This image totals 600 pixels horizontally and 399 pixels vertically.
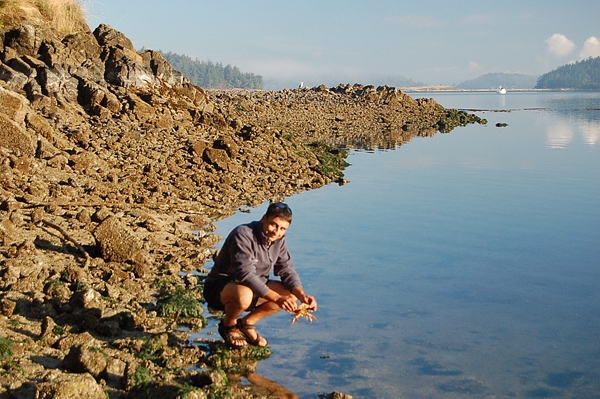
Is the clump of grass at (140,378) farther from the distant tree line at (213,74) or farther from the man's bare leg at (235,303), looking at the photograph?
the distant tree line at (213,74)

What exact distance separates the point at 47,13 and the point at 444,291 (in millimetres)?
12655

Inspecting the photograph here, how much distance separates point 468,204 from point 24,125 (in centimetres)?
772

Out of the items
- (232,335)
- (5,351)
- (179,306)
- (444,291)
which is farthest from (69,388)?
(444,291)

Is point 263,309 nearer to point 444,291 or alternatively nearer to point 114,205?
point 444,291

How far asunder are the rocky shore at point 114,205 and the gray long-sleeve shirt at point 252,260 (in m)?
0.63

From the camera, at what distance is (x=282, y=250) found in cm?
579

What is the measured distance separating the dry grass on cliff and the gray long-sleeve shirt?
36.1 ft

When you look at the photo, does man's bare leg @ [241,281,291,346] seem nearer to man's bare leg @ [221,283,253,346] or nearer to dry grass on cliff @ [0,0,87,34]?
man's bare leg @ [221,283,253,346]

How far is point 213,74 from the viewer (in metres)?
179

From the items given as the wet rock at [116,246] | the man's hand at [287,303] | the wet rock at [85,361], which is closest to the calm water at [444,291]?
the man's hand at [287,303]

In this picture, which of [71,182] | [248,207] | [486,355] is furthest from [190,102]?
[486,355]

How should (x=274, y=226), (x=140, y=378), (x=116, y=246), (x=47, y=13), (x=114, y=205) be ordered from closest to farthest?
(x=140, y=378) → (x=274, y=226) → (x=116, y=246) → (x=114, y=205) → (x=47, y=13)

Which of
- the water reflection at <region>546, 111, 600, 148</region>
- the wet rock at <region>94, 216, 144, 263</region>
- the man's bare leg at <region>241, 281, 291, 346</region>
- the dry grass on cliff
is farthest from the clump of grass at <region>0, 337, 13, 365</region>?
the water reflection at <region>546, 111, 600, 148</region>

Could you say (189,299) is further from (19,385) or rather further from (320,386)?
(19,385)
